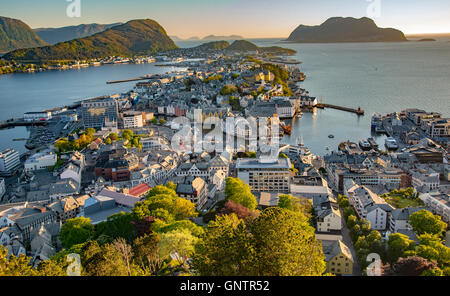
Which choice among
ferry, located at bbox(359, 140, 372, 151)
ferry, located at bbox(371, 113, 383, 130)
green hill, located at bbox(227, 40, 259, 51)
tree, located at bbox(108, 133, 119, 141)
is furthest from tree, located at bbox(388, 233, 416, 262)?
green hill, located at bbox(227, 40, 259, 51)

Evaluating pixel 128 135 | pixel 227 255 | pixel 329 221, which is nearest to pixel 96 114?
pixel 128 135

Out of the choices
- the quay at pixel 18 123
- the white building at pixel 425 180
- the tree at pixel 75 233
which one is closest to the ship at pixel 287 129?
the white building at pixel 425 180

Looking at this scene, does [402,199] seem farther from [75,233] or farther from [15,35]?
[15,35]

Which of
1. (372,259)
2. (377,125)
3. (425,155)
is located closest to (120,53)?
(377,125)

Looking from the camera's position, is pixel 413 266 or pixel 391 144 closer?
pixel 413 266

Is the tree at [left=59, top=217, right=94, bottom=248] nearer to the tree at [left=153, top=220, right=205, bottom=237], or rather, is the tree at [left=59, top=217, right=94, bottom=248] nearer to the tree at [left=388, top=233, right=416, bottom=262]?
the tree at [left=153, top=220, right=205, bottom=237]
